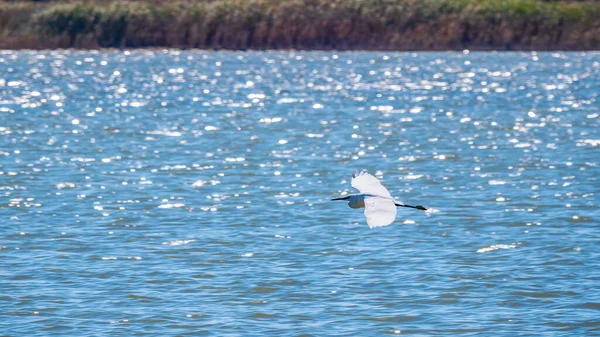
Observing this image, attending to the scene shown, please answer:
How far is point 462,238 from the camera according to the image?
15.2 m

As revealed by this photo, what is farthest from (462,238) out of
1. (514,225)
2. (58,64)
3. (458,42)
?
(58,64)

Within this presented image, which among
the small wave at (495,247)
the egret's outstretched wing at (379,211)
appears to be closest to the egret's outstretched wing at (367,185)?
the egret's outstretched wing at (379,211)

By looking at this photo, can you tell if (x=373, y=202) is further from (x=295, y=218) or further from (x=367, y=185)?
(x=295, y=218)

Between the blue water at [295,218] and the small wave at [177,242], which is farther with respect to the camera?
the small wave at [177,242]

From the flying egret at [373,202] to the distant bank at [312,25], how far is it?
39.6 meters

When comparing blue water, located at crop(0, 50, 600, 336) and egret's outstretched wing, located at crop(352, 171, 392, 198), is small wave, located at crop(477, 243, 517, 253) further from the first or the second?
egret's outstretched wing, located at crop(352, 171, 392, 198)

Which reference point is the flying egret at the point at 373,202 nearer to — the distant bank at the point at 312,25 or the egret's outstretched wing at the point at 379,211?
the egret's outstretched wing at the point at 379,211

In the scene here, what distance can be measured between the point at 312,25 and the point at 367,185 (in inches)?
1589

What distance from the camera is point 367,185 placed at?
13.0 meters

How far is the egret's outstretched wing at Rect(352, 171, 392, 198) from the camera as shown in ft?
41.9

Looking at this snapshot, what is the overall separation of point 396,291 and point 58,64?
4406 cm

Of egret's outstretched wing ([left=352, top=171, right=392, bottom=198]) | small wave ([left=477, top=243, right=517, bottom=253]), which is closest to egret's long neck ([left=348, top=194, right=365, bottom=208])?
egret's outstretched wing ([left=352, top=171, right=392, bottom=198])

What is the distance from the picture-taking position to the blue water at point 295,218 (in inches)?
462

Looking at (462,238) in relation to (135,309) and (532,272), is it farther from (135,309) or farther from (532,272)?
(135,309)
